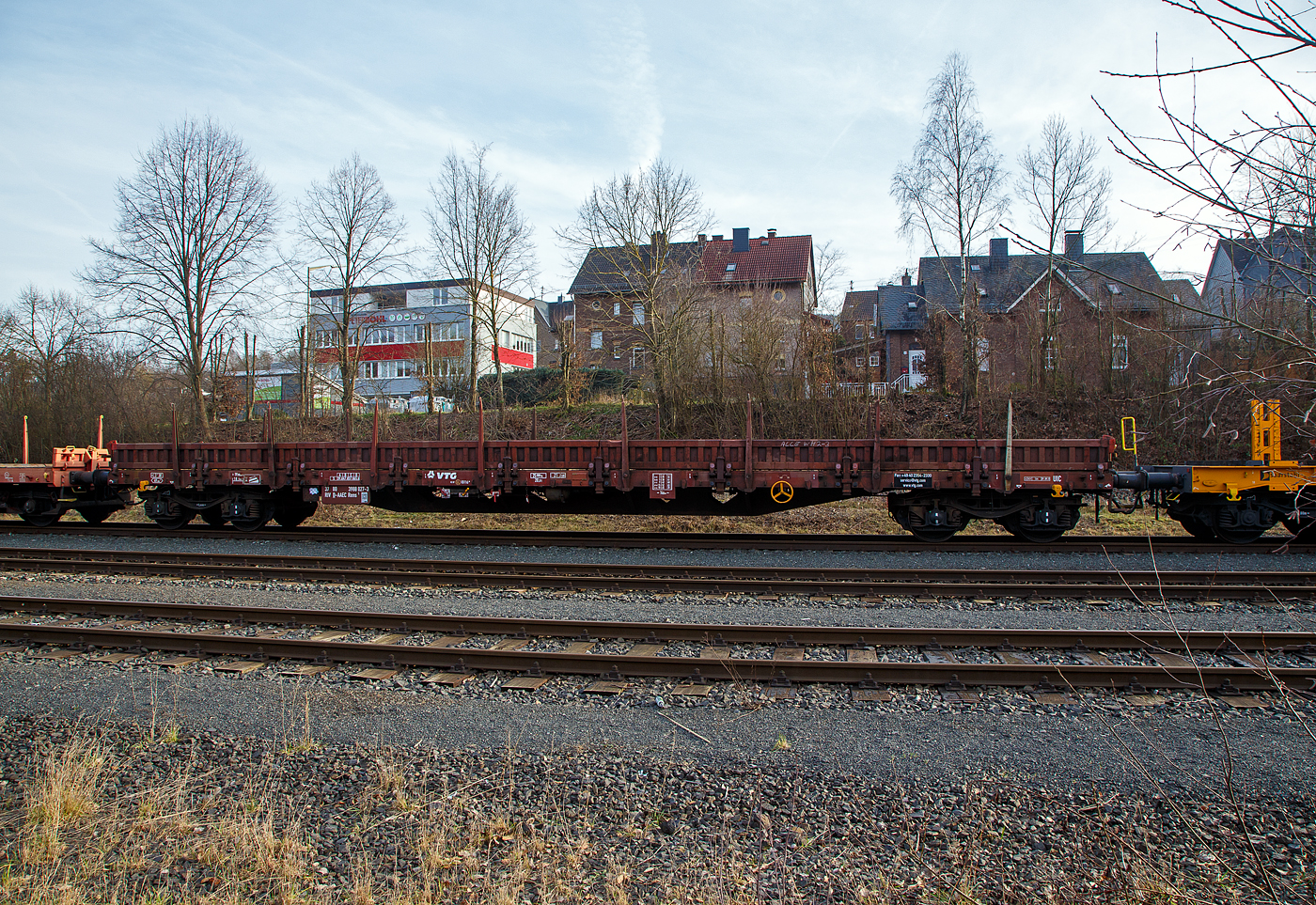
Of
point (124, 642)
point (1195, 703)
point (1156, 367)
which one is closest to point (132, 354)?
point (124, 642)

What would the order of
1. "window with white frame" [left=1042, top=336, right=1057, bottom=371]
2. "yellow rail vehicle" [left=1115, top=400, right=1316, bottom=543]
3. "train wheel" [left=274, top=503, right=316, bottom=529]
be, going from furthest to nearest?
"window with white frame" [left=1042, top=336, right=1057, bottom=371], "train wheel" [left=274, top=503, right=316, bottom=529], "yellow rail vehicle" [left=1115, top=400, right=1316, bottom=543]

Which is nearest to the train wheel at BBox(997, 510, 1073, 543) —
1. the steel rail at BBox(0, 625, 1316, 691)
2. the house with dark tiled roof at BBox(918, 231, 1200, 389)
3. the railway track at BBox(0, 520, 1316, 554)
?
the railway track at BBox(0, 520, 1316, 554)

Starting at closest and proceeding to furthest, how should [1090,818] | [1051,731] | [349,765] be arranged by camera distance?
[1090,818], [349,765], [1051,731]

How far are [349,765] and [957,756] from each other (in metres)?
4.03

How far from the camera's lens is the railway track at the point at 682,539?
1172cm

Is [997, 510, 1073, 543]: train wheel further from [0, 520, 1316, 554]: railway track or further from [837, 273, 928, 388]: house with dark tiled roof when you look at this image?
[837, 273, 928, 388]: house with dark tiled roof

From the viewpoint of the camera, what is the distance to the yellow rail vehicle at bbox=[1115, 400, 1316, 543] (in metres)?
12.0

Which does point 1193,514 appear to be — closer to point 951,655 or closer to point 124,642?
point 951,655

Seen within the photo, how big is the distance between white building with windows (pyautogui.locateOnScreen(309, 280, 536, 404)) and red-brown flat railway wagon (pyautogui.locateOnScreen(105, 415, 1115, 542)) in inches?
550

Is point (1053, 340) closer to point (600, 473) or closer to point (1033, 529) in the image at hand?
point (1033, 529)

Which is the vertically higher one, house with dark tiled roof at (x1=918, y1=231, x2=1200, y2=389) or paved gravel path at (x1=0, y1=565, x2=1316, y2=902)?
house with dark tiled roof at (x1=918, y1=231, x2=1200, y2=389)

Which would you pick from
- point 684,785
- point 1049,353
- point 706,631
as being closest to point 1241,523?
point 706,631

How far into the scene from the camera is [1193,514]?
12.7 metres

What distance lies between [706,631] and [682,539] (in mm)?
6022
